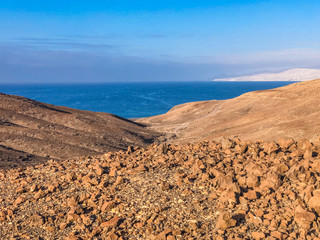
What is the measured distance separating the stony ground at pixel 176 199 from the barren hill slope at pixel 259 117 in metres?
4.16

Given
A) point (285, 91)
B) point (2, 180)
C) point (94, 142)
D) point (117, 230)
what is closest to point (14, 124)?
point (94, 142)

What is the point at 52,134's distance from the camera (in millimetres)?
22922

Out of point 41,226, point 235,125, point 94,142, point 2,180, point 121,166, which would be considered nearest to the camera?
point 41,226

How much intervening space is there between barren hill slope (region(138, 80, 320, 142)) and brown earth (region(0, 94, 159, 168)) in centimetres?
490

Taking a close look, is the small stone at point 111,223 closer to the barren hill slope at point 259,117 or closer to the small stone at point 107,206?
the small stone at point 107,206

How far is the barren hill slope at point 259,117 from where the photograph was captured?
16.8 m

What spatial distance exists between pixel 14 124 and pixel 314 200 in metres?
22.1

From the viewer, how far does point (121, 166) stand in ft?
31.7

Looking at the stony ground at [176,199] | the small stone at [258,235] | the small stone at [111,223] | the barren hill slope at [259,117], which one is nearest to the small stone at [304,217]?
the stony ground at [176,199]

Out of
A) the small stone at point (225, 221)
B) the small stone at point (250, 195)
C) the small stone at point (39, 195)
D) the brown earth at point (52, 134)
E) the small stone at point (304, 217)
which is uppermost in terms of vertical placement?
the small stone at point (250, 195)

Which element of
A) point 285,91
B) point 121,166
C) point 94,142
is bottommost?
point 94,142

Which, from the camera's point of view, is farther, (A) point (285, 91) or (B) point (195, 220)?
(A) point (285, 91)

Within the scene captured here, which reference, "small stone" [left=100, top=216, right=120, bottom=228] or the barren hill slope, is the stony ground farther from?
the barren hill slope

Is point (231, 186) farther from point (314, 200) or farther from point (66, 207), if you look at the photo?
point (66, 207)
